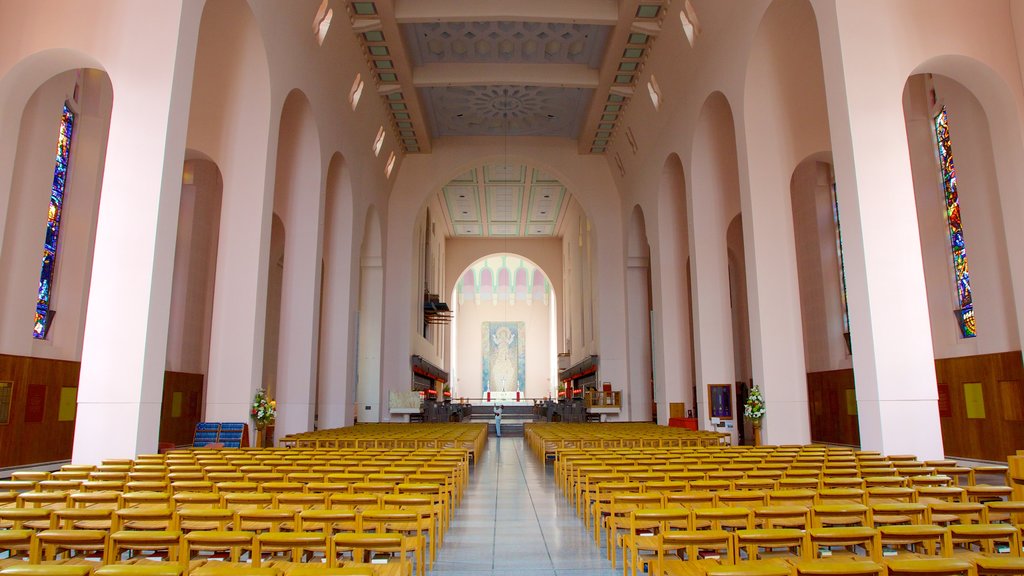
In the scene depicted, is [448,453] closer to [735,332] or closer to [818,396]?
[818,396]

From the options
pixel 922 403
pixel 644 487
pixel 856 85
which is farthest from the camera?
pixel 856 85

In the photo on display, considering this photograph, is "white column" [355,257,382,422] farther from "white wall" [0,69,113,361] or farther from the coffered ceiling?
"white wall" [0,69,113,361]

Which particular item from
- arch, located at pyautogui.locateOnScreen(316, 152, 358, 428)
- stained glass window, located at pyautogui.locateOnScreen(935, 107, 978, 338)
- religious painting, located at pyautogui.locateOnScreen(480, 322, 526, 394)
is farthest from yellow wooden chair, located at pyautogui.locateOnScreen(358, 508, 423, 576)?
religious painting, located at pyautogui.locateOnScreen(480, 322, 526, 394)

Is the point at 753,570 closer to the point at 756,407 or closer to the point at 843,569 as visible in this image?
the point at 843,569

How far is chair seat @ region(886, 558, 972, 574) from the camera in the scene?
96.7 inches

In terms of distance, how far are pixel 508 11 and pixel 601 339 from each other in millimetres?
11654

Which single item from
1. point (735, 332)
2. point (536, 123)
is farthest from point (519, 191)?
point (735, 332)

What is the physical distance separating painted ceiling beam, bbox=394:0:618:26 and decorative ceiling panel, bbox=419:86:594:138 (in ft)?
15.2

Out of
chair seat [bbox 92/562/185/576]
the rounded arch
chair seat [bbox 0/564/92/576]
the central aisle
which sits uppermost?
the rounded arch

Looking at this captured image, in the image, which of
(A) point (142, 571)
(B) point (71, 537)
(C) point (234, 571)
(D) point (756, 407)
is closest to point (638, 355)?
(D) point (756, 407)

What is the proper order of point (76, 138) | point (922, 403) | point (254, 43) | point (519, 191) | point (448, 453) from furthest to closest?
point (519, 191) → point (76, 138) → point (254, 43) → point (922, 403) → point (448, 453)

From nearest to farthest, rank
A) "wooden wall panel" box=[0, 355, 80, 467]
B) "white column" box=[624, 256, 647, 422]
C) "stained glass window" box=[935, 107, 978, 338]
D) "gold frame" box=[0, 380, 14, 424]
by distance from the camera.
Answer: "gold frame" box=[0, 380, 14, 424] → "wooden wall panel" box=[0, 355, 80, 467] → "stained glass window" box=[935, 107, 978, 338] → "white column" box=[624, 256, 647, 422]

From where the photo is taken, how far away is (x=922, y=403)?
7.89 metres

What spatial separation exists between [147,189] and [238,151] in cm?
348
